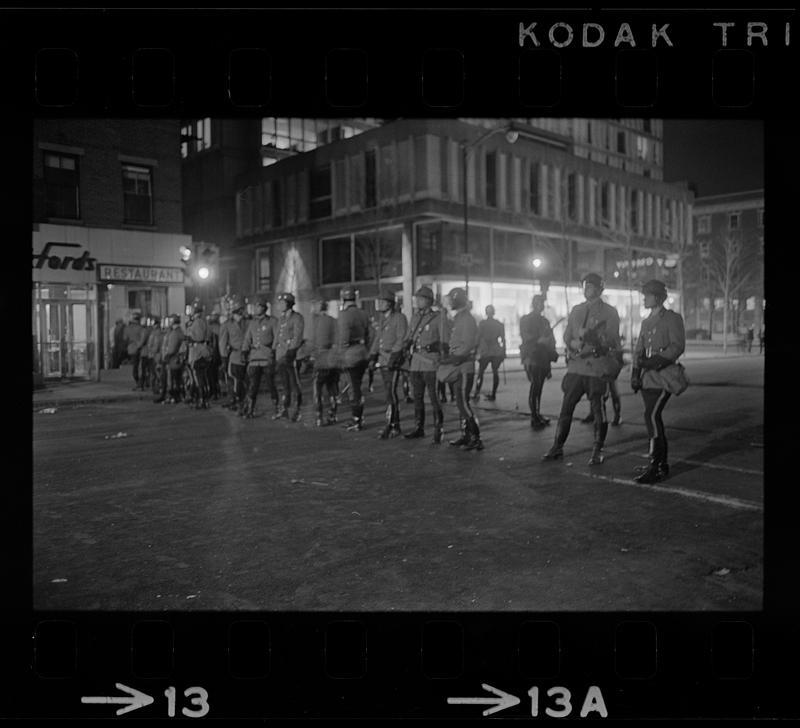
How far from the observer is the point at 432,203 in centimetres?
3116

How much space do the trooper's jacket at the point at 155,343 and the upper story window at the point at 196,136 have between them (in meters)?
30.2

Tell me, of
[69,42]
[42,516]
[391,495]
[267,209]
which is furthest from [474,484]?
[267,209]

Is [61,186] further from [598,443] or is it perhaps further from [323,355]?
[598,443]

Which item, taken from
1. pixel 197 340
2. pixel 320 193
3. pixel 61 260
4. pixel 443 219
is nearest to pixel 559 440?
pixel 197 340

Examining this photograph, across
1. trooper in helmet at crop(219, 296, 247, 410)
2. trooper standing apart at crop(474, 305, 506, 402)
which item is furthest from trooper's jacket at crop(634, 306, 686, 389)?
trooper in helmet at crop(219, 296, 247, 410)

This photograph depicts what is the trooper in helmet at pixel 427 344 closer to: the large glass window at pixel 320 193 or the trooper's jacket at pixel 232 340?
the trooper's jacket at pixel 232 340

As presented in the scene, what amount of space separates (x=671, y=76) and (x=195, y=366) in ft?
40.6

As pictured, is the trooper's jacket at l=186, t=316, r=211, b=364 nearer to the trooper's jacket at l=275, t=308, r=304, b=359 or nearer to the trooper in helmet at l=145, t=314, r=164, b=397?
the trooper in helmet at l=145, t=314, r=164, b=397

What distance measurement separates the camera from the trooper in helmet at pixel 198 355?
47.6 ft

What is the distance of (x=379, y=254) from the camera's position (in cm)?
3528

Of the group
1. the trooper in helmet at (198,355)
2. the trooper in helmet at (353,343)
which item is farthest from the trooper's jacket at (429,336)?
the trooper in helmet at (198,355)

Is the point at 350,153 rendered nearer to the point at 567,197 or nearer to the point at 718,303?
the point at 567,197

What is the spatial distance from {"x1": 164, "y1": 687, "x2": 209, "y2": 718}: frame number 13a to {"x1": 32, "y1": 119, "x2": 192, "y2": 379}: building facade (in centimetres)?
1823

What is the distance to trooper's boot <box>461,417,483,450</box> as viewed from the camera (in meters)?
9.29
